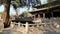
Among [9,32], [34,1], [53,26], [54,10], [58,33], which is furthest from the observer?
[54,10]

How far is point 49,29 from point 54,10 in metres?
13.6

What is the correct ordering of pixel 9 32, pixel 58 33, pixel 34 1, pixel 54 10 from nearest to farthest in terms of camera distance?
pixel 58 33, pixel 9 32, pixel 34 1, pixel 54 10

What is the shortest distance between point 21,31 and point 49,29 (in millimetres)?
3591

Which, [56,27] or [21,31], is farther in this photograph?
[56,27]

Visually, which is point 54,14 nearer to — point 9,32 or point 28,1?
point 28,1

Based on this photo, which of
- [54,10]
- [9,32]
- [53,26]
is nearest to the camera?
[9,32]

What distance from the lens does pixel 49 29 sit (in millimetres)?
20969

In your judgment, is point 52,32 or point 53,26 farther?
point 53,26

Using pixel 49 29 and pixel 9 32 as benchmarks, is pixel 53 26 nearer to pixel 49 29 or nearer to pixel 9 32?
pixel 49 29

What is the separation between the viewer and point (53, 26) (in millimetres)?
22531

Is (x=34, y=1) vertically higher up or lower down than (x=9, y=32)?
higher up

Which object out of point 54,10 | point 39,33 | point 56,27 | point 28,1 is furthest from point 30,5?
point 39,33

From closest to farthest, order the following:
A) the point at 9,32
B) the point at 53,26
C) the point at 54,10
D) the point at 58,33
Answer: the point at 58,33, the point at 9,32, the point at 53,26, the point at 54,10

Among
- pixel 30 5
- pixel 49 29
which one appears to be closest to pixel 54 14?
pixel 30 5
